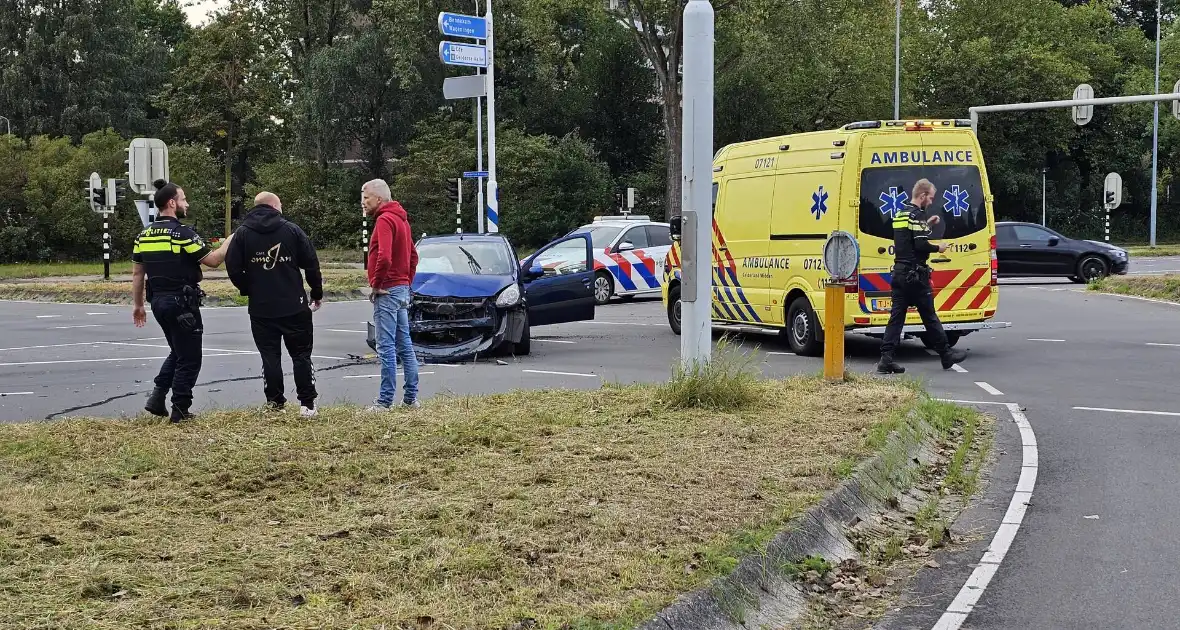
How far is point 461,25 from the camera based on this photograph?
27000 mm

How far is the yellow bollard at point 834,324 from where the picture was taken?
440 inches

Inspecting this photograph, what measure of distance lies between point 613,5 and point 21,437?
32554 mm

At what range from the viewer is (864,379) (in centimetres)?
1163

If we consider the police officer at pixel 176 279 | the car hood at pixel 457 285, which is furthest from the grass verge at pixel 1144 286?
the police officer at pixel 176 279

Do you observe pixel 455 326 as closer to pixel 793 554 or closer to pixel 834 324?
pixel 834 324

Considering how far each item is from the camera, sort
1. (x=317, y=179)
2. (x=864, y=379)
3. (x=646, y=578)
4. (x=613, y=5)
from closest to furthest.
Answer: (x=646, y=578), (x=864, y=379), (x=613, y=5), (x=317, y=179)

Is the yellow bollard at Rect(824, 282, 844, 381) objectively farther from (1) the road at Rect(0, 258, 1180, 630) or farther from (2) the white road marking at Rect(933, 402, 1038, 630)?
(2) the white road marking at Rect(933, 402, 1038, 630)

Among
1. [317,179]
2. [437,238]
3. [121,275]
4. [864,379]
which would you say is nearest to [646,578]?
[864,379]

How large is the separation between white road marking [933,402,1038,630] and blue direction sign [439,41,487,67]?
18.7 m

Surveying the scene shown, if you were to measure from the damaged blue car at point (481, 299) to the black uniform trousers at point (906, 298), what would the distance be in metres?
4.45

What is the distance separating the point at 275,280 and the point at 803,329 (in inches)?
312

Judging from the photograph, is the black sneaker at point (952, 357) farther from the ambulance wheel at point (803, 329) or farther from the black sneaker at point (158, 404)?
the black sneaker at point (158, 404)

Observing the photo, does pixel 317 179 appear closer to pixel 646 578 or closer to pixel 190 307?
pixel 190 307

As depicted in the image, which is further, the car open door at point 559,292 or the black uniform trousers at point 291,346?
the car open door at point 559,292
